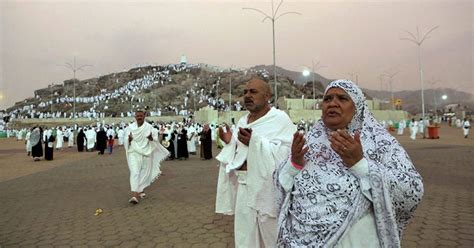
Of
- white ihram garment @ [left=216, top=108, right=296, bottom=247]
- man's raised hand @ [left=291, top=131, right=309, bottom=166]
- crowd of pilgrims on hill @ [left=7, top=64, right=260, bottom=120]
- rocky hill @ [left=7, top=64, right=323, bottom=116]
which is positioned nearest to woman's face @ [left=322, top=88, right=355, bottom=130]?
man's raised hand @ [left=291, top=131, right=309, bottom=166]

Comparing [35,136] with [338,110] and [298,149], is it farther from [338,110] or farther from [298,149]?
[338,110]

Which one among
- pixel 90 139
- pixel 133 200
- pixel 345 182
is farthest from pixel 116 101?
pixel 345 182

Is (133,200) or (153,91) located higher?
(153,91)

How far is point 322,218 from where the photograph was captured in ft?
6.91

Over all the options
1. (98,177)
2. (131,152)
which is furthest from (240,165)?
(98,177)

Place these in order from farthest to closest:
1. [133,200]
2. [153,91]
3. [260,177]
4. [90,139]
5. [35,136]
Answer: [153,91]
[90,139]
[35,136]
[133,200]
[260,177]

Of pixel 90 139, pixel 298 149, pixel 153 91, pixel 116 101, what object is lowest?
pixel 90 139

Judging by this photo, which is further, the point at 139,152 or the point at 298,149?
the point at 139,152

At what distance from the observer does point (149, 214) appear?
658 cm

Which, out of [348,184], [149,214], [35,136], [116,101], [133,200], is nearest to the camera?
[348,184]

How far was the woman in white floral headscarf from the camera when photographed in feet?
6.59

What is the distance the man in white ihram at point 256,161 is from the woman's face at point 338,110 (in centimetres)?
127

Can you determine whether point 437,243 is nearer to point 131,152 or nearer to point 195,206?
point 195,206

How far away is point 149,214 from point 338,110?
17.0 feet
